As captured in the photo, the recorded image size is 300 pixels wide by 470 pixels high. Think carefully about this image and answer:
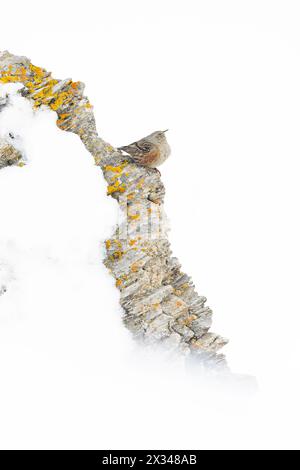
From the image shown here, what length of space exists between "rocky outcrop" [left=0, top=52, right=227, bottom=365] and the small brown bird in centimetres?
21

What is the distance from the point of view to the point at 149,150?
40.3 ft

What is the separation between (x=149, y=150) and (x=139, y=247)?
7.91 ft

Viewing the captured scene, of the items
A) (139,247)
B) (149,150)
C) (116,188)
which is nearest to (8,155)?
(116,188)

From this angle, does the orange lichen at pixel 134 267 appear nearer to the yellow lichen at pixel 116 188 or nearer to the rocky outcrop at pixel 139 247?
the rocky outcrop at pixel 139 247

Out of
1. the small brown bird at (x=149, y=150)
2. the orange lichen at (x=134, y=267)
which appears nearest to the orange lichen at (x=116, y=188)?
the small brown bird at (x=149, y=150)

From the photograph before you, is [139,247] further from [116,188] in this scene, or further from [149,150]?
[149,150]

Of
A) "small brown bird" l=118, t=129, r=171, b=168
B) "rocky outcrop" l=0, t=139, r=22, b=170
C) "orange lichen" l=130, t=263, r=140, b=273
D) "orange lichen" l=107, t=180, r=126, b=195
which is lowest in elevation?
"orange lichen" l=130, t=263, r=140, b=273

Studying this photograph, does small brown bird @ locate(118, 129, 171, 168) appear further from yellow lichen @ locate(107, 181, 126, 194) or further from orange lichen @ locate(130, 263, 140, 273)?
orange lichen @ locate(130, 263, 140, 273)

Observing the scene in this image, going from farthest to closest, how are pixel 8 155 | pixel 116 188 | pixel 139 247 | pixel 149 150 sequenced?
pixel 149 150 → pixel 116 188 → pixel 139 247 → pixel 8 155

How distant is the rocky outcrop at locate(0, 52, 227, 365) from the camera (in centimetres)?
1099

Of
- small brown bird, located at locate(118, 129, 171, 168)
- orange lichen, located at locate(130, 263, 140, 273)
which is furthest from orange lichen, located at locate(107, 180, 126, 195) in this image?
orange lichen, located at locate(130, 263, 140, 273)

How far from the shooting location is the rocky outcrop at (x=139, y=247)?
11.0 meters

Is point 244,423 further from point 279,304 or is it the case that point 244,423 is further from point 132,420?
point 279,304
